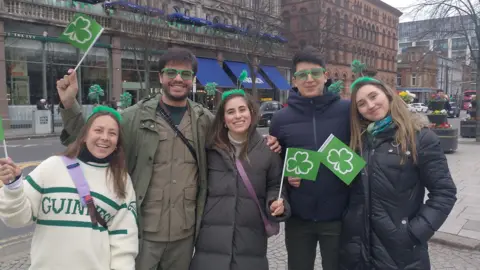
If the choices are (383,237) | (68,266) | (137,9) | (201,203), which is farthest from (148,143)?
(137,9)

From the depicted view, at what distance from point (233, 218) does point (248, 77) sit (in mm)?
30437

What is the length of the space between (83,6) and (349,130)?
25.3 m

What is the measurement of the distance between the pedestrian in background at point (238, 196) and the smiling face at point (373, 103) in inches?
29.3

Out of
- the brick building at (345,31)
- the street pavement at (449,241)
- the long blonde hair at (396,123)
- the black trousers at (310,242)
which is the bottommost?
the street pavement at (449,241)

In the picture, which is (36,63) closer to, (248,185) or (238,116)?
(238,116)

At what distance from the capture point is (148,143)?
8.82ft

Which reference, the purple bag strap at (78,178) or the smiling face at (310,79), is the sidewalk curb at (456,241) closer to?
the smiling face at (310,79)

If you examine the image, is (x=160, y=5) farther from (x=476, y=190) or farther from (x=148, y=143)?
(x=148, y=143)

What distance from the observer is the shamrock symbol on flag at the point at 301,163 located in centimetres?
278

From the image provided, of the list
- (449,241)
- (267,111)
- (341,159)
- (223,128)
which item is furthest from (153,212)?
(267,111)

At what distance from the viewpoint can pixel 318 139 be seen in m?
2.94

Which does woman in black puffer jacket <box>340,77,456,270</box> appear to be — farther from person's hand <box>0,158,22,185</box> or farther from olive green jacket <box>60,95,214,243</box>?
person's hand <box>0,158,22,185</box>

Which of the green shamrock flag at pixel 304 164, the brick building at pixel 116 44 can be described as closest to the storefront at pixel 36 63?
the brick building at pixel 116 44

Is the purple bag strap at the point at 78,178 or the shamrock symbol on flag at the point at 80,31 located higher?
the shamrock symbol on flag at the point at 80,31
